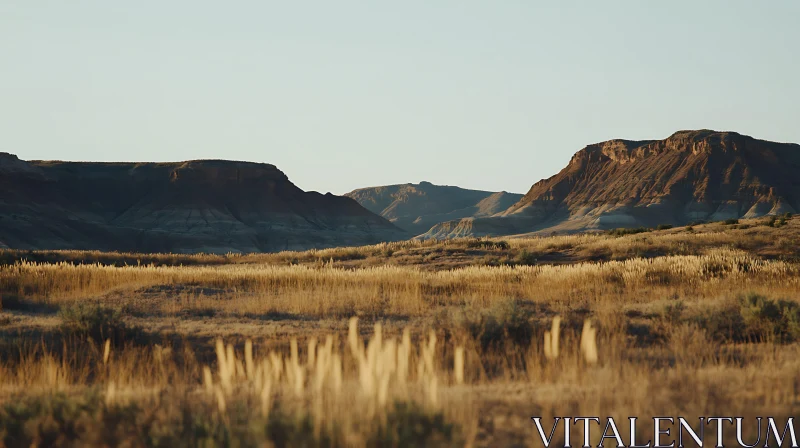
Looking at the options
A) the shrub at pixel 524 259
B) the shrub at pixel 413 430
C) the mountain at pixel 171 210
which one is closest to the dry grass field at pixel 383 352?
the shrub at pixel 413 430

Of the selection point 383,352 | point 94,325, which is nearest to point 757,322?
point 383,352

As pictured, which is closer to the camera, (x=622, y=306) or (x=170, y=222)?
(x=622, y=306)

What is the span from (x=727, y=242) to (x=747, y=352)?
27.2 m

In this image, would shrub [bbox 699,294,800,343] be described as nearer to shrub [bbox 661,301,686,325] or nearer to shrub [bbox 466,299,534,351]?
shrub [bbox 661,301,686,325]

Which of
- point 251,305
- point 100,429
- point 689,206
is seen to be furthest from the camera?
point 689,206

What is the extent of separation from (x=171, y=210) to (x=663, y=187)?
9136 cm

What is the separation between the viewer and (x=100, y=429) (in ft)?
17.0

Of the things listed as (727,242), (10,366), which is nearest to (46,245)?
(727,242)

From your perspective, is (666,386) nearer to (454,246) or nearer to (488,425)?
(488,425)

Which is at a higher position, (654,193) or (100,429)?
(654,193)

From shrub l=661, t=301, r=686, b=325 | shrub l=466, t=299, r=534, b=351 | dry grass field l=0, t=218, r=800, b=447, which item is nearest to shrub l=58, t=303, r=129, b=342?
dry grass field l=0, t=218, r=800, b=447

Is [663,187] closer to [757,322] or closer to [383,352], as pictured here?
[757,322]

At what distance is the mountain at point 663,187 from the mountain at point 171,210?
25.8m

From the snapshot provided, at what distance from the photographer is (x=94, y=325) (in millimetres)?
10445
